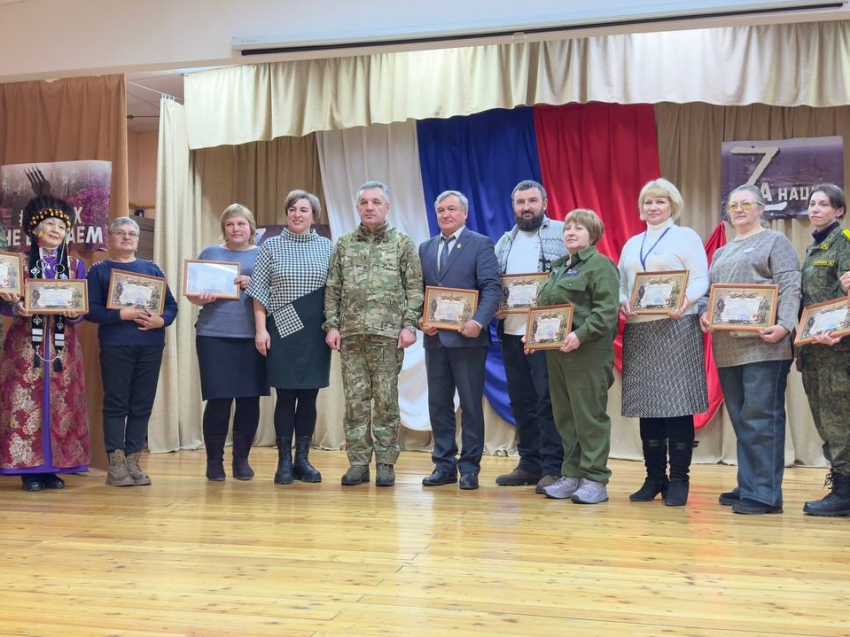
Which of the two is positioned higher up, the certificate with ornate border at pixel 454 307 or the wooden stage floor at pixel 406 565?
the certificate with ornate border at pixel 454 307

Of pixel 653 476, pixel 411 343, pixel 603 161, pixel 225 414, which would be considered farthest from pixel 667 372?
pixel 603 161

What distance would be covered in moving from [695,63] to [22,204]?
4.30 meters

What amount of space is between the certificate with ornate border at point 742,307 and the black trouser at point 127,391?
2.72 meters

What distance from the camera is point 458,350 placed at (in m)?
4.29

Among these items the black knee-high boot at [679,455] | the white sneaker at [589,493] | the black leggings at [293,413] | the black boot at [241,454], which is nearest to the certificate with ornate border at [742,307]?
the black knee-high boot at [679,455]

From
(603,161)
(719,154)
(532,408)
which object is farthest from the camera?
(603,161)

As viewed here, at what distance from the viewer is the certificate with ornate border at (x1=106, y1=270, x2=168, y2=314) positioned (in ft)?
14.3

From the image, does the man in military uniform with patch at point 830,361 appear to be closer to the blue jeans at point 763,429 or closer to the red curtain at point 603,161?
the blue jeans at point 763,429

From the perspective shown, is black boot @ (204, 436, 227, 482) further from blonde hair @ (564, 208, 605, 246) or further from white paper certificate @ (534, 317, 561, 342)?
blonde hair @ (564, 208, 605, 246)

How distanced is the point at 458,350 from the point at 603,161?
230cm

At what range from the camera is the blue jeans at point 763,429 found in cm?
362

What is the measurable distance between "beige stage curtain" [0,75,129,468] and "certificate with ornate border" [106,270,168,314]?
1.07m

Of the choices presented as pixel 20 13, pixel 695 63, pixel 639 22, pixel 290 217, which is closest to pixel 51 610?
pixel 290 217

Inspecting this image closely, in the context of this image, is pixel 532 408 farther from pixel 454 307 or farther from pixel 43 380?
pixel 43 380
